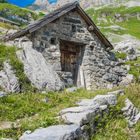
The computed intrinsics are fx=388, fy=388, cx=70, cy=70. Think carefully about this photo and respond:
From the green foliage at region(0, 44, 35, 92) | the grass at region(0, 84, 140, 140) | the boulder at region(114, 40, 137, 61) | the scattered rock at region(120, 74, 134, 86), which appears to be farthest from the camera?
the boulder at region(114, 40, 137, 61)

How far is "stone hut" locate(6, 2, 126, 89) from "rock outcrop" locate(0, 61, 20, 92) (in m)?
5.27

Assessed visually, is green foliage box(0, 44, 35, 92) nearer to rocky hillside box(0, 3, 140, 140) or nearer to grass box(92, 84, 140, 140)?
rocky hillside box(0, 3, 140, 140)

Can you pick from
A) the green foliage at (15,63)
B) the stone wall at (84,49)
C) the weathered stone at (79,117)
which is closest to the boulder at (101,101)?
the weathered stone at (79,117)

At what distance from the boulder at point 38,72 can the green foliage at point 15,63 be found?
0.26m

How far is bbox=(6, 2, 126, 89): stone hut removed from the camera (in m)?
24.5

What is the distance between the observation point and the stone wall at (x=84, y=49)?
24.6 metres

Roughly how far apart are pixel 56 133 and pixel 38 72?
9.89 meters

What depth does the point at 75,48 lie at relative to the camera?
27.2 m

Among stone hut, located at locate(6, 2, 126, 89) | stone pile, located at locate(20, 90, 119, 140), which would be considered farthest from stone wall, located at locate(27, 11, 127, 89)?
stone pile, located at locate(20, 90, 119, 140)

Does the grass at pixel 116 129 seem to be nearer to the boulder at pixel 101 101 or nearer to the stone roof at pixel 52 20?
the boulder at pixel 101 101

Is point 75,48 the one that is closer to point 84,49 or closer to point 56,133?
point 84,49

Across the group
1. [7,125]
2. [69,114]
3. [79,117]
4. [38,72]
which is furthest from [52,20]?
[7,125]

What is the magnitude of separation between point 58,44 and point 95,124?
13712 millimetres

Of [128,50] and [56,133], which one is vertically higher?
[128,50]
